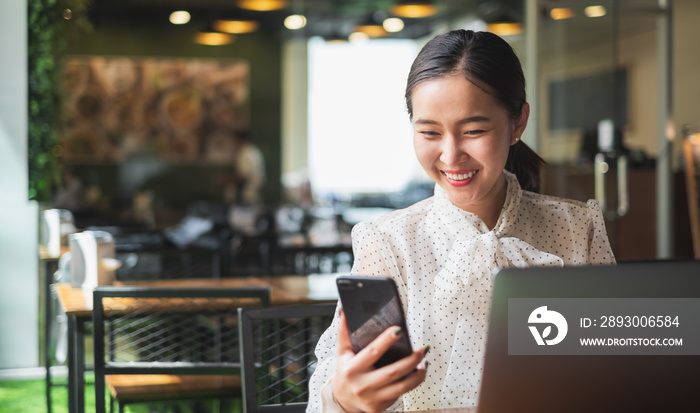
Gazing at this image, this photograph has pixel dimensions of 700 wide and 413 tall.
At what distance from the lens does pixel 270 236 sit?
5.01 metres

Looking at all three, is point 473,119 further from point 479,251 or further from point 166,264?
point 166,264

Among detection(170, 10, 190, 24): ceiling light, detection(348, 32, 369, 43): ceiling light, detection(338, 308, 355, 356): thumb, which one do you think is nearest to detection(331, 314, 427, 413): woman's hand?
detection(338, 308, 355, 356): thumb

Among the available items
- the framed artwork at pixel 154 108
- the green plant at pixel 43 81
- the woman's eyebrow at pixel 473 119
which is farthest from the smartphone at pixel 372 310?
the framed artwork at pixel 154 108

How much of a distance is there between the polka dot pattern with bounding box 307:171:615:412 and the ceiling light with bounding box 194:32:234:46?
368 inches

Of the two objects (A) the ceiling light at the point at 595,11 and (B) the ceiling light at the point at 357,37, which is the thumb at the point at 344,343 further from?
(B) the ceiling light at the point at 357,37

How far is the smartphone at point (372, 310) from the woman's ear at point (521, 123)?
0.58m

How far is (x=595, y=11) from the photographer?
5586mm

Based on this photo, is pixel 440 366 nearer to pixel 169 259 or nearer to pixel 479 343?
pixel 479 343

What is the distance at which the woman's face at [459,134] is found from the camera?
1.33m

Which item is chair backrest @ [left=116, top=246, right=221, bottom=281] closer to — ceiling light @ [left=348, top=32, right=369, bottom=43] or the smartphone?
the smartphone

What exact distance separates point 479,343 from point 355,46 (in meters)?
9.72

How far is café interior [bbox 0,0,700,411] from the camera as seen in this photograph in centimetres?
493

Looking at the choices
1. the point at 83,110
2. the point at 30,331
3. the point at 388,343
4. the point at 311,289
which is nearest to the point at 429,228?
the point at 388,343

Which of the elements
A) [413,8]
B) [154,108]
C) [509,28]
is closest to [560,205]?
[509,28]
